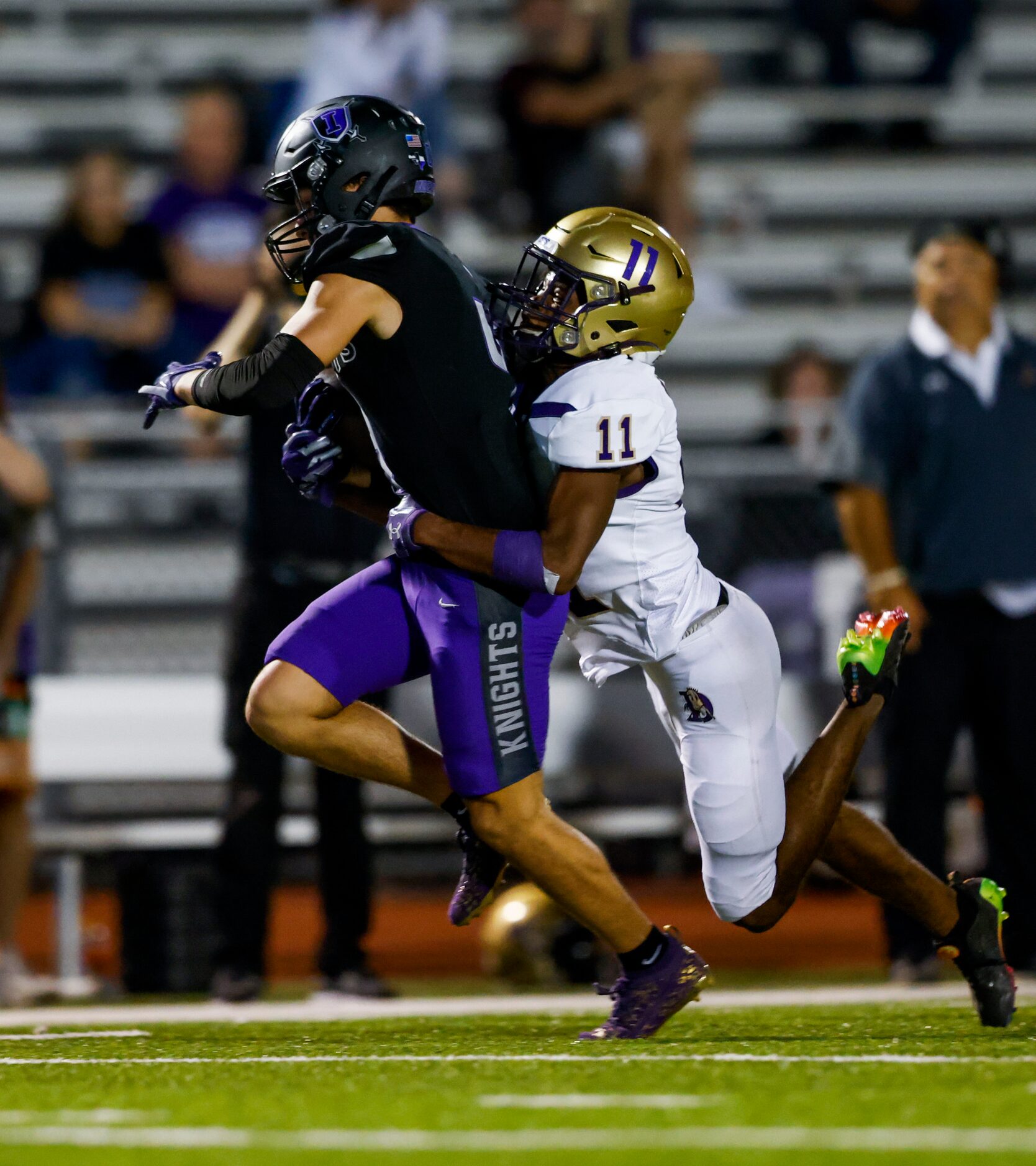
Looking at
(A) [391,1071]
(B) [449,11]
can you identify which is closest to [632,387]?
(A) [391,1071]

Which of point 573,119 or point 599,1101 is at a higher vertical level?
point 573,119

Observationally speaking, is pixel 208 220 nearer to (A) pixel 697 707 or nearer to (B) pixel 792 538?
(B) pixel 792 538

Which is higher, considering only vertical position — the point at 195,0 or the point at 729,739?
the point at 195,0

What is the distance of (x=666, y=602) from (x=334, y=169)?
1.05m

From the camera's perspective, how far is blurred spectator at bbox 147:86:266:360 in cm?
906

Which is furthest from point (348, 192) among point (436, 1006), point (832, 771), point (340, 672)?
point (436, 1006)

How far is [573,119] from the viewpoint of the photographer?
964 centimetres

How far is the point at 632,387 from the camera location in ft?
13.2

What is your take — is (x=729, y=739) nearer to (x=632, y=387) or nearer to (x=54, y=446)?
(x=632, y=387)

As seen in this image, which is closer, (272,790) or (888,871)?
(888,871)

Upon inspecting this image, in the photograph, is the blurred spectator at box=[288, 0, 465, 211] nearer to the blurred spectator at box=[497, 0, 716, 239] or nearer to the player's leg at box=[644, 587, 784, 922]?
the blurred spectator at box=[497, 0, 716, 239]

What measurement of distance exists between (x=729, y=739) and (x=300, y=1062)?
1034 millimetres

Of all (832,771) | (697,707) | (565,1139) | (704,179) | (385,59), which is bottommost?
(565,1139)

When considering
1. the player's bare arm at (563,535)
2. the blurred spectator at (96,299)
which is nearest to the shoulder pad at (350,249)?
the player's bare arm at (563,535)
